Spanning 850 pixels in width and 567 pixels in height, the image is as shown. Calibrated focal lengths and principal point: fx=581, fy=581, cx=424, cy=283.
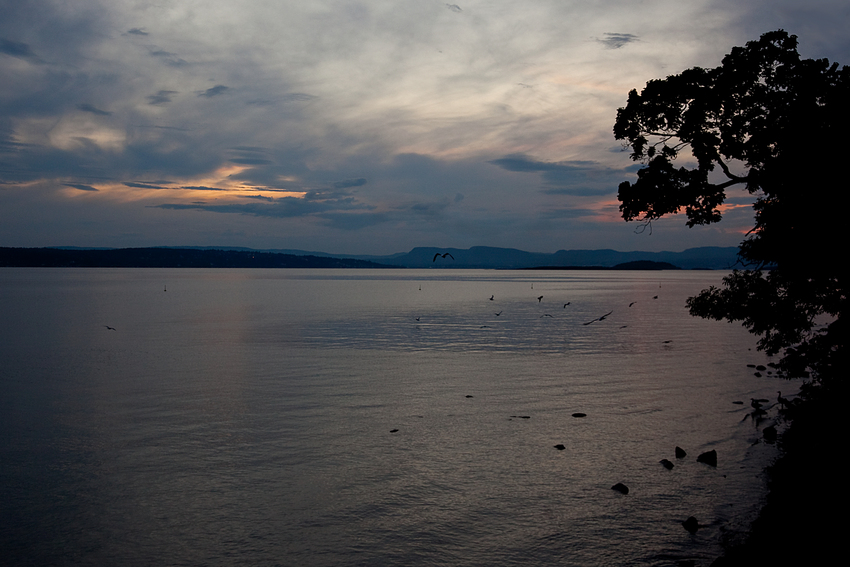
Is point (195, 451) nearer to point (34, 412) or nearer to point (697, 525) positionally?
point (34, 412)

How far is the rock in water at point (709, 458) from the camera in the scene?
17397 millimetres

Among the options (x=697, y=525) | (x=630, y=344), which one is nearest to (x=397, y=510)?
(x=697, y=525)

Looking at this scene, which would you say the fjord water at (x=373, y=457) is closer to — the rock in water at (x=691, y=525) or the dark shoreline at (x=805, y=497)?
the rock in water at (x=691, y=525)

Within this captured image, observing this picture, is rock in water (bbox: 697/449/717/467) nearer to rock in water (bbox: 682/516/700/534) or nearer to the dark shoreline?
the dark shoreline

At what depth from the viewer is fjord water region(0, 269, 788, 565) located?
12680 millimetres

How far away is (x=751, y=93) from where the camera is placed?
67.8 ft

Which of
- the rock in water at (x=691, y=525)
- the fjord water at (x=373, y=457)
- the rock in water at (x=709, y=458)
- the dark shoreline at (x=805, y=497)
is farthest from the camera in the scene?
the rock in water at (x=709, y=458)

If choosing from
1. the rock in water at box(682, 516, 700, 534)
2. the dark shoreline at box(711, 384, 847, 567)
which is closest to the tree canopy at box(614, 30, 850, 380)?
the dark shoreline at box(711, 384, 847, 567)

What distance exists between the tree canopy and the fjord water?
4473 millimetres

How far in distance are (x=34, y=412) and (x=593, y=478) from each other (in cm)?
2215

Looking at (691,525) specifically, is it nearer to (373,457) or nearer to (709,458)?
(709,458)

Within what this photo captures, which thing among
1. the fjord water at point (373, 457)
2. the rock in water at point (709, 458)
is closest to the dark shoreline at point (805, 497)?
the fjord water at point (373, 457)

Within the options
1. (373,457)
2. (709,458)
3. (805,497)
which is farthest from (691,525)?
(373,457)

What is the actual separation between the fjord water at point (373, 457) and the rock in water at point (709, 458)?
0.28 m
